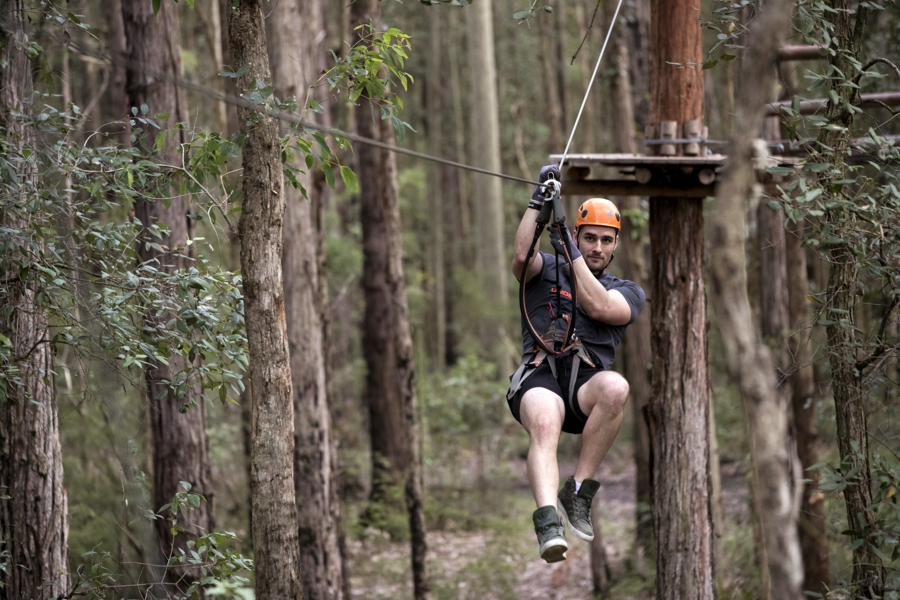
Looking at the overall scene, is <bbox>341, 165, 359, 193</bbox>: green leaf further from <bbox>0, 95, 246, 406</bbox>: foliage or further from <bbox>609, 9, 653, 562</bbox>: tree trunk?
<bbox>609, 9, 653, 562</bbox>: tree trunk

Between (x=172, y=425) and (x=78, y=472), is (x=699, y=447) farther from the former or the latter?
(x=78, y=472)

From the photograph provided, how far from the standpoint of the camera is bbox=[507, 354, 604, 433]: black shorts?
463 centimetres

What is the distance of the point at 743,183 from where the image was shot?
2.61 metres

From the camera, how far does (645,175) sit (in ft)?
18.3

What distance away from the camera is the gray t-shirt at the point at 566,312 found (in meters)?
4.80

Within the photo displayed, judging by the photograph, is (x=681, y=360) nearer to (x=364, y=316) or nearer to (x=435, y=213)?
(x=364, y=316)

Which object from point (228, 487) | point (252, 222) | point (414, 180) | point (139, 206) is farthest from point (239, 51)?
point (414, 180)

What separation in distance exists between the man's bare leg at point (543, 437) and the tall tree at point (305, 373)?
12.6 feet

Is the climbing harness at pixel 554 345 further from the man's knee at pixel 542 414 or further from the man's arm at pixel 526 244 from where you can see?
the man's knee at pixel 542 414

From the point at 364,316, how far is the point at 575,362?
871 centimetres

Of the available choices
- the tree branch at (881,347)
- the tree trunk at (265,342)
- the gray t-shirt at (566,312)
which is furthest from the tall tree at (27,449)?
the tree branch at (881,347)

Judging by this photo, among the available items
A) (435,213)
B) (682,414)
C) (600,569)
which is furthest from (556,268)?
(435,213)

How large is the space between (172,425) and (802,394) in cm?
758

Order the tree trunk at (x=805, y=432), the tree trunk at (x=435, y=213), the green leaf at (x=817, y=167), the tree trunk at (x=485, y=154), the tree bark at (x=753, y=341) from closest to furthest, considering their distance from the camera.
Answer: the tree bark at (x=753, y=341)
the green leaf at (x=817, y=167)
the tree trunk at (x=805, y=432)
the tree trunk at (x=485, y=154)
the tree trunk at (x=435, y=213)
